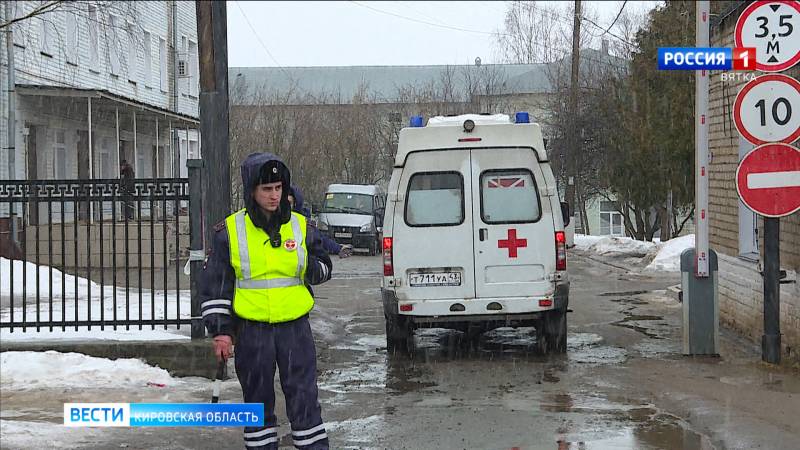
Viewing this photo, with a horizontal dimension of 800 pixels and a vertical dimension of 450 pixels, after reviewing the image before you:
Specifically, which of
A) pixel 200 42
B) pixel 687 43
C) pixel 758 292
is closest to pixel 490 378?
pixel 758 292

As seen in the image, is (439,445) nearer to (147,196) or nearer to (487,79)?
(147,196)

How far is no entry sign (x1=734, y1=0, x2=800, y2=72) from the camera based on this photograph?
31.8ft

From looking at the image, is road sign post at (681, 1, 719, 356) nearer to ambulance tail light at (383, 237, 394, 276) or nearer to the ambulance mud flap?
the ambulance mud flap

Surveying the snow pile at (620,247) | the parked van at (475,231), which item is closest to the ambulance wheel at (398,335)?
the parked van at (475,231)

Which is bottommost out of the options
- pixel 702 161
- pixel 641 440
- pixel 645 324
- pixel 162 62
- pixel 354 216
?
pixel 641 440

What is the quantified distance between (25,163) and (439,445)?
19725 mm

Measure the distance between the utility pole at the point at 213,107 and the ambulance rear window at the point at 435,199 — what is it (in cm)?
218

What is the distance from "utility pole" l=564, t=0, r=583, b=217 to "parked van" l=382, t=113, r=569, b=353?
2400cm

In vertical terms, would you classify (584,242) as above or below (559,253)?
below

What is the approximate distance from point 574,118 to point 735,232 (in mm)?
24641

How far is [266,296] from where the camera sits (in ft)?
17.9

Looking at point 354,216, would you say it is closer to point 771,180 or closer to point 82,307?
point 82,307

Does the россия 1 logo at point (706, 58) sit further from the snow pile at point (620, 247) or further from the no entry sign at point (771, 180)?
the snow pile at point (620, 247)

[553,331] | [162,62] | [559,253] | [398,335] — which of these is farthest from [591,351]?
[162,62]
